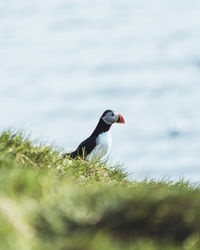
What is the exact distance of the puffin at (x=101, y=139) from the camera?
9.59 m

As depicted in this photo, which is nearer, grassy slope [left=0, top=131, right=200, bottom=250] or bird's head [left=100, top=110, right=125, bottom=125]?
grassy slope [left=0, top=131, right=200, bottom=250]

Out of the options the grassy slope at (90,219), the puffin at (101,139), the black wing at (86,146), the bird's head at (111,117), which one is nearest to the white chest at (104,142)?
the puffin at (101,139)

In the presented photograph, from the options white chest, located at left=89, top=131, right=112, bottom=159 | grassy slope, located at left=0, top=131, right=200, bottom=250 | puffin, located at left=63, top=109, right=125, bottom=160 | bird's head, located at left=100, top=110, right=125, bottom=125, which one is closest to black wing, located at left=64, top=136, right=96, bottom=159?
puffin, located at left=63, top=109, right=125, bottom=160

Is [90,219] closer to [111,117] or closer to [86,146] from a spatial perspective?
[86,146]

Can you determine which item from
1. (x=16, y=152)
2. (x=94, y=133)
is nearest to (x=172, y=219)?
(x=16, y=152)

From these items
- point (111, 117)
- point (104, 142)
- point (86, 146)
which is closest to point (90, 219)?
point (86, 146)

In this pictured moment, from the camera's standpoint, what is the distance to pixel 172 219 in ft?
10.2

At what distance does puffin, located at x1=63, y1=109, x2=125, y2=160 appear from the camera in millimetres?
9594

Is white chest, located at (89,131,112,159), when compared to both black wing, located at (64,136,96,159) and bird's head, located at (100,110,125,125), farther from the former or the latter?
bird's head, located at (100,110,125,125)

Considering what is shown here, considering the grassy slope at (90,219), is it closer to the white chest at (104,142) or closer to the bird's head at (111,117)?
the white chest at (104,142)

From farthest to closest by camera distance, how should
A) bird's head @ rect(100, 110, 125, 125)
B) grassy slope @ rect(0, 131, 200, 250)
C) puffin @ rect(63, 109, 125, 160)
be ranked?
bird's head @ rect(100, 110, 125, 125) < puffin @ rect(63, 109, 125, 160) < grassy slope @ rect(0, 131, 200, 250)

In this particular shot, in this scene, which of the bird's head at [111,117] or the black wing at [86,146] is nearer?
the black wing at [86,146]

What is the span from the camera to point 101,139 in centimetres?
1006

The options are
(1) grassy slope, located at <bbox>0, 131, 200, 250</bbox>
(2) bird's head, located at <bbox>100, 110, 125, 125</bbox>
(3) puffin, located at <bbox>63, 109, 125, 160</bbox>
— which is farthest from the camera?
(2) bird's head, located at <bbox>100, 110, 125, 125</bbox>
